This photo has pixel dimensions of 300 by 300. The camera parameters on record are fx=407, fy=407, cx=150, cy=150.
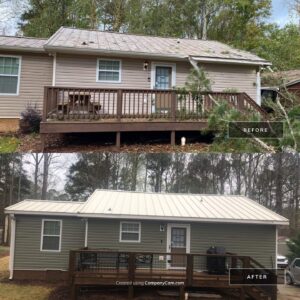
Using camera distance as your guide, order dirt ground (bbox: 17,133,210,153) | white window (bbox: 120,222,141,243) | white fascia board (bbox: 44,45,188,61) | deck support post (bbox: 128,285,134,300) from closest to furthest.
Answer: white window (bbox: 120,222,141,243) → deck support post (bbox: 128,285,134,300) → dirt ground (bbox: 17,133,210,153) → white fascia board (bbox: 44,45,188,61)

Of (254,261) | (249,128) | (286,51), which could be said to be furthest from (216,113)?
(286,51)

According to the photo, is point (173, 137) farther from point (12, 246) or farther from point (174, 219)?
point (12, 246)

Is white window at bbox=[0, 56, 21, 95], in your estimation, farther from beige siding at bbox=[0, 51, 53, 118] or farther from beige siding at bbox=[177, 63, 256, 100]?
beige siding at bbox=[177, 63, 256, 100]

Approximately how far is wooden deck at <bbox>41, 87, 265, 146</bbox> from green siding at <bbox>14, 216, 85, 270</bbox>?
245 cm

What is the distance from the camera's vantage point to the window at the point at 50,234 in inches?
152

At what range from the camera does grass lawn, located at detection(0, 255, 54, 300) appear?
150 inches

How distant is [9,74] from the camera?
8805 millimetres

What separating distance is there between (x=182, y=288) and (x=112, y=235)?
887 millimetres

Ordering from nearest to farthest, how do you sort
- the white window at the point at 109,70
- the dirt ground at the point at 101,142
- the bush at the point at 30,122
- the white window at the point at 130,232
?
the white window at the point at 130,232
the dirt ground at the point at 101,142
the bush at the point at 30,122
the white window at the point at 109,70

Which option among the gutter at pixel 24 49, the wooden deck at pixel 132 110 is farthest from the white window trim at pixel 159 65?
the gutter at pixel 24 49

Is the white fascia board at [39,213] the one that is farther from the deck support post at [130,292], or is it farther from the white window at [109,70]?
the white window at [109,70]

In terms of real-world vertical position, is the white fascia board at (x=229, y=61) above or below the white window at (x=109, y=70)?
above

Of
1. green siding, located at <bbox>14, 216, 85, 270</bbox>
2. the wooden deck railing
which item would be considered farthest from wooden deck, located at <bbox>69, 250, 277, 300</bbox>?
the wooden deck railing

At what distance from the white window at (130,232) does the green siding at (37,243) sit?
0.38 m
